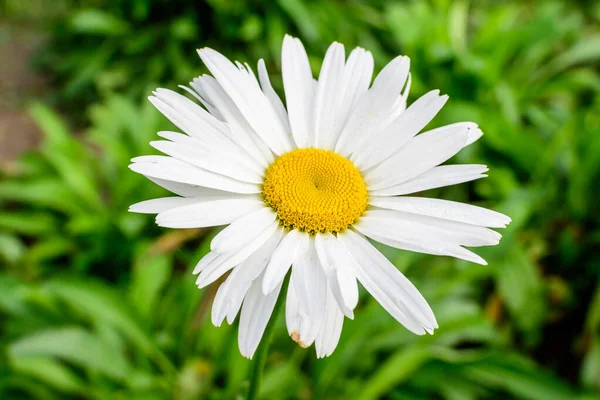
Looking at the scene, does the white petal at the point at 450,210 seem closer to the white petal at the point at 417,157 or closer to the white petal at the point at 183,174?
the white petal at the point at 417,157

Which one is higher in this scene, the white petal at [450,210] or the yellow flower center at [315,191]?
the yellow flower center at [315,191]

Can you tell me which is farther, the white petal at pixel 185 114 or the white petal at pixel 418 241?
the white petal at pixel 185 114

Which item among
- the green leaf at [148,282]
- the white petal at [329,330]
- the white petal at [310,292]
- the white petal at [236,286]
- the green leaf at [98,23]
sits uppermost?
the green leaf at [98,23]

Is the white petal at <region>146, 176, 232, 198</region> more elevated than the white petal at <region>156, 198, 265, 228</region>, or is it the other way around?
the white petal at <region>146, 176, 232, 198</region>

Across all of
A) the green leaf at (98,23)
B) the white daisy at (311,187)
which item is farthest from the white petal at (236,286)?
the green leaf at (98,23)

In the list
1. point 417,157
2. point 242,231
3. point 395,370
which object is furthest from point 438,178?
point 395,370

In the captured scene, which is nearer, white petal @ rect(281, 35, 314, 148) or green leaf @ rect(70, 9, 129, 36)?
white petal @ rect(281, 35, 314, 148)

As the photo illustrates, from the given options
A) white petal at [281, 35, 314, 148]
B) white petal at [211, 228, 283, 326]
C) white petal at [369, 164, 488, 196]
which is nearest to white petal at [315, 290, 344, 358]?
white petal at [211, 228, 283, 326]

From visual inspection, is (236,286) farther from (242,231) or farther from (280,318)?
(280,318)

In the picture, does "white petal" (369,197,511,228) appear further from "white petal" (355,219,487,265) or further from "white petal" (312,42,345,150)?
"white petal" (312,42,345,150)
